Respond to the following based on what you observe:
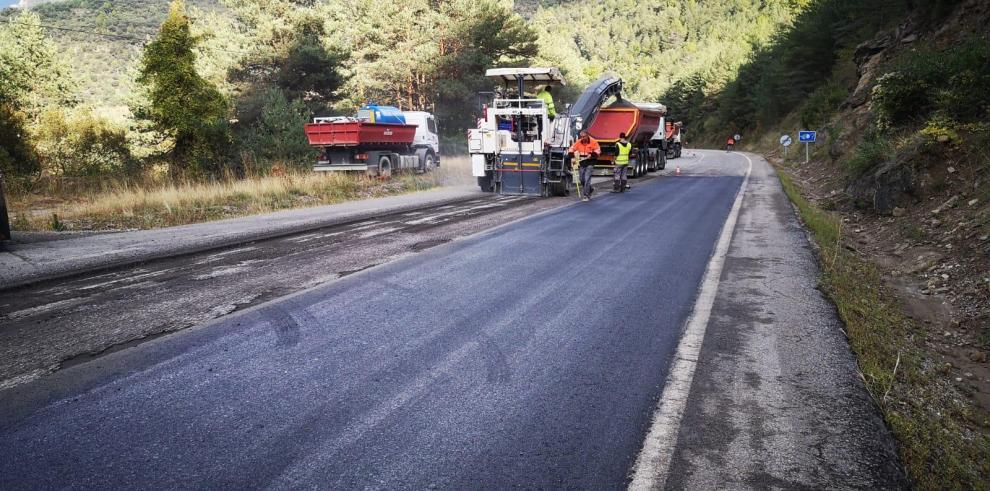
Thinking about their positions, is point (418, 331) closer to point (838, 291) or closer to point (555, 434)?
point (555, 434)

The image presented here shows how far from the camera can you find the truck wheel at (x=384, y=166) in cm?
2233

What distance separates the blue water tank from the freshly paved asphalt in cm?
1878

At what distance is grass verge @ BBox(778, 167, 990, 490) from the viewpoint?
2973 mm

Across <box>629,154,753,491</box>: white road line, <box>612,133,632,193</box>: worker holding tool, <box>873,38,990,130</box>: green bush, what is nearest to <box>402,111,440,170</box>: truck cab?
<box>612,133,632,193</box>: worker holding tool

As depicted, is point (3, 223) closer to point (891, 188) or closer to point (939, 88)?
point (891, 188)

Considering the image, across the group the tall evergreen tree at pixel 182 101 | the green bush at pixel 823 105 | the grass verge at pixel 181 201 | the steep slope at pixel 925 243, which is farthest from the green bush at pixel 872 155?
the green bush at pixel 823 105

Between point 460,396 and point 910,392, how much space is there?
3001mm

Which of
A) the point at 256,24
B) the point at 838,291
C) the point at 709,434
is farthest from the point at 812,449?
the point at 256,24

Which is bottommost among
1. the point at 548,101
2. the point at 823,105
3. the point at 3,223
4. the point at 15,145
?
the point at 3,223

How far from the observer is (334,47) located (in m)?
35.2

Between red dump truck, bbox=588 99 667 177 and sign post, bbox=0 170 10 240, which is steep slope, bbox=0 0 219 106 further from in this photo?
sign post, bbox=0 170 10 240

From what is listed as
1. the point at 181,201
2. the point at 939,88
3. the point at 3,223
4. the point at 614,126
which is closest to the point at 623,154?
the point at 614,126

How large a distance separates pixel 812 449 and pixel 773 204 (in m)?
12.3

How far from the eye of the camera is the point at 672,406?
345 centimetres
